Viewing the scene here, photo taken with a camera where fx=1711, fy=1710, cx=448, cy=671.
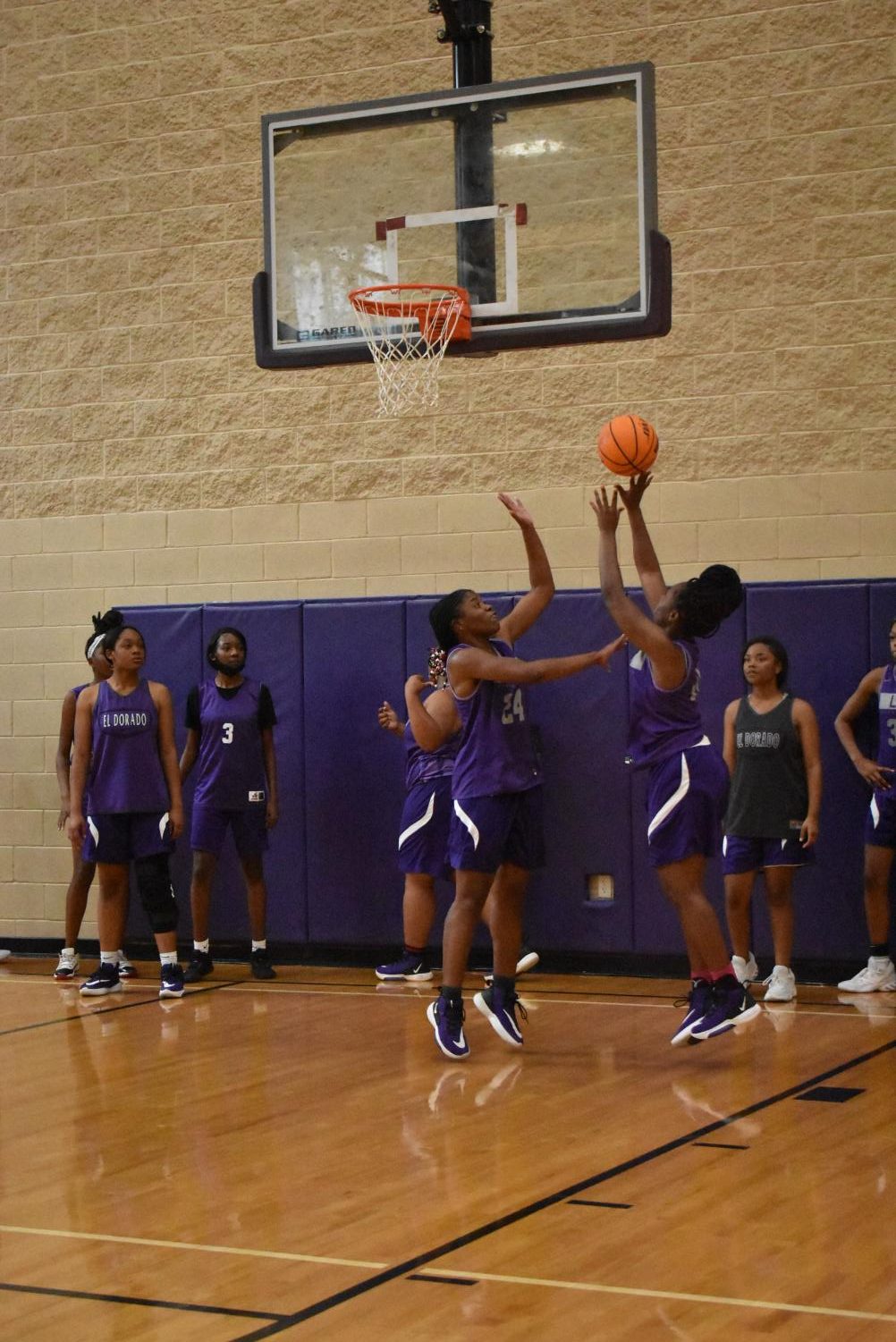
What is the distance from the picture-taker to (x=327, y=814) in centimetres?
945

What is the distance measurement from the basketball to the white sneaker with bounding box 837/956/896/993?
9.91ft

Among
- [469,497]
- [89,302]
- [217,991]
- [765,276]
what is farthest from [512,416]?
[217,991]

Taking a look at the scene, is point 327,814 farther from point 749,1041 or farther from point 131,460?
point 749,1041

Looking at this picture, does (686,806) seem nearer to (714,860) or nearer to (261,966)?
(714,860)

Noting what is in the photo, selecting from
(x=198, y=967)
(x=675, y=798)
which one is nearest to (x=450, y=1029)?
(x=675, y=798)

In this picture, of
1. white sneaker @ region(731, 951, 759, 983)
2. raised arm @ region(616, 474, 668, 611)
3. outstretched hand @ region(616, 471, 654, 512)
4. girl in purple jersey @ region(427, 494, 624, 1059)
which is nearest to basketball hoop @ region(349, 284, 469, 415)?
girl in purple jersey @ region(427, 494, 624, 1059)

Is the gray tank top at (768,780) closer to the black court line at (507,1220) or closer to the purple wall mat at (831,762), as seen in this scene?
the purple wall mat at (831,762)

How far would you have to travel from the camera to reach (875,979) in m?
8.11

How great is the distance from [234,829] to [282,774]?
52 cm

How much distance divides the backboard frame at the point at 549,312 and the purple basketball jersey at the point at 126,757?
7.10ft

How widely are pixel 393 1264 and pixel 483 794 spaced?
9.08 ft

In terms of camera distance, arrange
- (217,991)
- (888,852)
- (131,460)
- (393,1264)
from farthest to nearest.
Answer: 1. (131,460)
2. (217,991)
3. (888,852)
4. (393,1264)

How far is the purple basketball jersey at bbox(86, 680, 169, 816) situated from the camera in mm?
8534

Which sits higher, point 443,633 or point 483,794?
point 443,633
